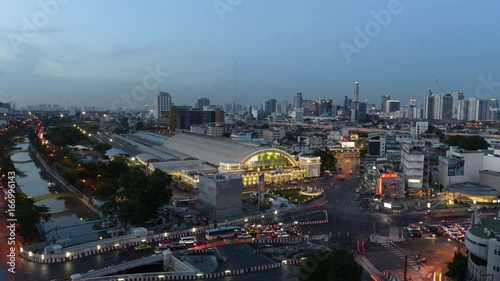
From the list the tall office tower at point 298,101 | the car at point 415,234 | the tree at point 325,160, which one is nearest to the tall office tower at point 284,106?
the tall office tower at point 298,101

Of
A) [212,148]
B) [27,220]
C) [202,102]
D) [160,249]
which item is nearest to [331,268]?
[160,249]

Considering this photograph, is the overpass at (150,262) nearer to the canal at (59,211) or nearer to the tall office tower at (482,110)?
the canal at (59,211)

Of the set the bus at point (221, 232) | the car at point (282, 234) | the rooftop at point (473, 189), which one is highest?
the rooftop at point (473, 189)

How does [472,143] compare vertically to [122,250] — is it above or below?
above

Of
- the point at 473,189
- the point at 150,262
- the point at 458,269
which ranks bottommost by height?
the point at 150,262

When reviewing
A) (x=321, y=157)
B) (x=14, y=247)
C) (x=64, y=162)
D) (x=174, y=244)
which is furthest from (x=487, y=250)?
(x=64, y=162)

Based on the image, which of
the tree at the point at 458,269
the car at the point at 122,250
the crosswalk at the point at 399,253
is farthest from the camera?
the car at the point at 122,250

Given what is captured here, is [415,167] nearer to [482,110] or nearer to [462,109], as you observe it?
[482,110]
